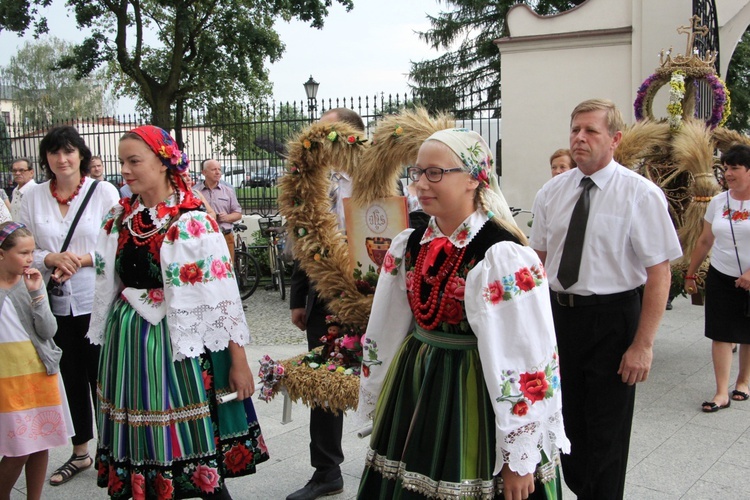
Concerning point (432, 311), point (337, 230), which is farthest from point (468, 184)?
point (337, 230)

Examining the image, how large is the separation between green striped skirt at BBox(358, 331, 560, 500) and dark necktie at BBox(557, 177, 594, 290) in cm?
105

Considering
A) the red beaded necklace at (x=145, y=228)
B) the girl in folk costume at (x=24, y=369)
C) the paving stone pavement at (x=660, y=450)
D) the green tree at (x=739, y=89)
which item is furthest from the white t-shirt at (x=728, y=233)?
the green tree at (x=739, y=89)

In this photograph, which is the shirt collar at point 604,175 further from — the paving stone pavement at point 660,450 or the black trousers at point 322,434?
the paving stone pavement at point 660,450

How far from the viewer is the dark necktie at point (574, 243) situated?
316cm

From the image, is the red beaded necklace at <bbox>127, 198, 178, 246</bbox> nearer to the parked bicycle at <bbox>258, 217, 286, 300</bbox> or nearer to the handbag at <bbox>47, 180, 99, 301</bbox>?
the handbag at <bbox>47, 180, 99, 301</bbox>

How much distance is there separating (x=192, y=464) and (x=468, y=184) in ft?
5.59

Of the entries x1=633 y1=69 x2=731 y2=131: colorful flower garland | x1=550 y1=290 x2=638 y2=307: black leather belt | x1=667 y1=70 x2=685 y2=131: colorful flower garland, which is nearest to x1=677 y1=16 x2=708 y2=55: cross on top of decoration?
x1=633 y1=69 x2=731 y2=131: colorful flower garland

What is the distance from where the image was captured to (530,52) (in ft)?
37.1

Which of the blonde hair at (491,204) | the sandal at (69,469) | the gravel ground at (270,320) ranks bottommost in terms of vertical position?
the gravel ground at (270,320)

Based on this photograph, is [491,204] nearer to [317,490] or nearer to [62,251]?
[317,490]

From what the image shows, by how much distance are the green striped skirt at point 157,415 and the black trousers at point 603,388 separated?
1608mm

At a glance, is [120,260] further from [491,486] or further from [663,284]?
[663,284]

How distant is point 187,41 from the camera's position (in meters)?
19.5

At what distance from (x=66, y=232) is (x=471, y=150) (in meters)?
2.61
